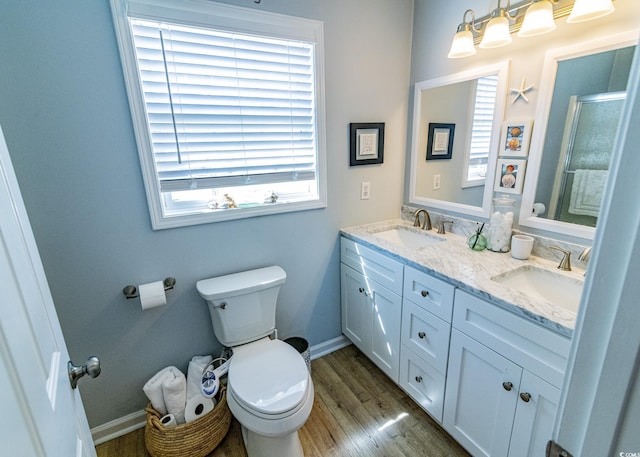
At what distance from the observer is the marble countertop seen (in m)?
1.01

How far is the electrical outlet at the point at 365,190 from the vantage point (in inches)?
80.5

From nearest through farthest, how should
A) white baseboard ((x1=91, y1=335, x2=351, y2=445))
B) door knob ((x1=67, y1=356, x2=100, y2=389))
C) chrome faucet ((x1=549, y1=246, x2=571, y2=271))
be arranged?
door knob ((x1=67, y1=356, x2=100, y2=389))
chrome faucet ((x1=549, y1=246, x2=571, y2=271))
white baseboard ((x1=91, y1=335, x2=351, y2=445))

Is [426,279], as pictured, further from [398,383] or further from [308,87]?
[308,87]

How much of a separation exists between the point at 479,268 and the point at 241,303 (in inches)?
47.2

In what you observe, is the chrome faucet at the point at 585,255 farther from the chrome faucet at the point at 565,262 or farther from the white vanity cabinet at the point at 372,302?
the white vanity cabinet at the point at 372,302

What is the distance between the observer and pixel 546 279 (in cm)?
137

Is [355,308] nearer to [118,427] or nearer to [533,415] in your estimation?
[533,415]

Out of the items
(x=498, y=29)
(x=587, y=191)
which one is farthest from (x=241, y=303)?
(x=498, y=29)

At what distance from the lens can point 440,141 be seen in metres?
1.93

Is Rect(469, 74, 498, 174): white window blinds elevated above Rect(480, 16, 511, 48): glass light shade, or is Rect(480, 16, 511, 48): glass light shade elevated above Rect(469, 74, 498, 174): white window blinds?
Rect(480, 16, 511, 48): glass light shade

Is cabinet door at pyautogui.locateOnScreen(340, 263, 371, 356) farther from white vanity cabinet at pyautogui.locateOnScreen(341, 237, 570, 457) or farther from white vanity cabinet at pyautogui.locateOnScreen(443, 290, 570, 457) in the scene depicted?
white vanity cabinet at pyautogui.locateOnScreen(443, 290, 570, 457)

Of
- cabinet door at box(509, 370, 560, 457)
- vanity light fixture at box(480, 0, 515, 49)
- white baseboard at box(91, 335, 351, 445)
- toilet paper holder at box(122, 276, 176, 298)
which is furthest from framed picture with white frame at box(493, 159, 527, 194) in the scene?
white baseboard at box(91, 335, 351, 445)

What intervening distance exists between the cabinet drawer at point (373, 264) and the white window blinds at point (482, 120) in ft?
2.44

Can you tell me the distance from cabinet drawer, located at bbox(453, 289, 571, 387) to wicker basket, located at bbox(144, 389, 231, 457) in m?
1.29
